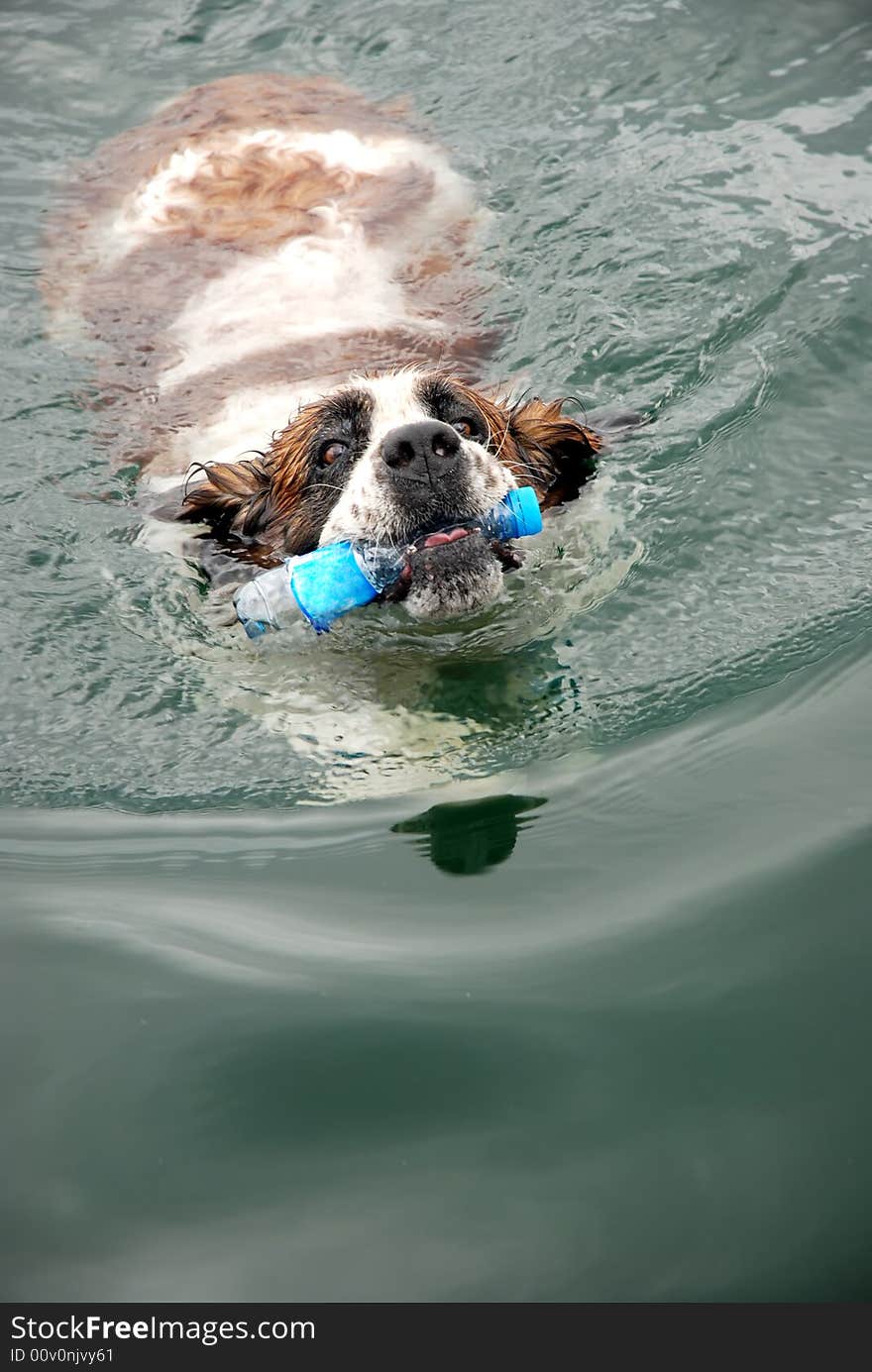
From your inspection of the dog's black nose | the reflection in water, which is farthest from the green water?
the dog's black nose

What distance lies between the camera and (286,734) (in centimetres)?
468

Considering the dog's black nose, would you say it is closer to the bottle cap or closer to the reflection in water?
the bottle cap

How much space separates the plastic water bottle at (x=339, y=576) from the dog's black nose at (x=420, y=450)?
0.76ft

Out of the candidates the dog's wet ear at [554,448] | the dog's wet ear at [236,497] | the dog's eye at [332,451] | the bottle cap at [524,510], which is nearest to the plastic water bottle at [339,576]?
the bottle cap at [524,510]

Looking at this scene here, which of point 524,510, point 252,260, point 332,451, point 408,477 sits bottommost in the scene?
point 408,477

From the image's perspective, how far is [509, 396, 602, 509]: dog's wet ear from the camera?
562 centimetres

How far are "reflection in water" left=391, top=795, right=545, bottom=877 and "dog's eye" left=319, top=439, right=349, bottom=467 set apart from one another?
1581mm

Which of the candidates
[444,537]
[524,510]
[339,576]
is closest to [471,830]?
[444,537]

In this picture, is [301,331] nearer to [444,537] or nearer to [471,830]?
[444,537]

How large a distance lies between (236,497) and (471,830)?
2.10 metres

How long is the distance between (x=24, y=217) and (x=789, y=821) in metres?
6.07

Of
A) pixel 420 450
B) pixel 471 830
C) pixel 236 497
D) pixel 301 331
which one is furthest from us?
pixel 301 331

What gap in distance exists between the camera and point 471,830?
3973 mm

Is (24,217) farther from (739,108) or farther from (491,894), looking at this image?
(491,894)
